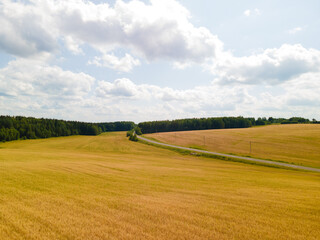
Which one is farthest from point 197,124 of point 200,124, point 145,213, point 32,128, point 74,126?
point 145,213

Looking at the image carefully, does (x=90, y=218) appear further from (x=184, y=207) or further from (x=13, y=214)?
(x=184, y=207)

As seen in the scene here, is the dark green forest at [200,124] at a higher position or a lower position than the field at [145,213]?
higher

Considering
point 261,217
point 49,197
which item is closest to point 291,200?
point 261,217

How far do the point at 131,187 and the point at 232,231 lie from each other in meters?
6.23

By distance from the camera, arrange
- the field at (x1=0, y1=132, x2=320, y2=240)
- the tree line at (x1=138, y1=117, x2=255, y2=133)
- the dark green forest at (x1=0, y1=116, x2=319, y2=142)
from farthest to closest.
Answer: the tree line at (x1=138, y1=117, x2=255, y2=133), the dark green forest at (x1=0, y1=116, x2=319, y2=142), the field at (x1=0, y1=132, x2=320, y2=240)

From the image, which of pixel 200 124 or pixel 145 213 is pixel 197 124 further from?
pixel 145 213

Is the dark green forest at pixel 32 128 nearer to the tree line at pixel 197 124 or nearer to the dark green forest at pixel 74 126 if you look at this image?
the dark green forest at pixel 74 126

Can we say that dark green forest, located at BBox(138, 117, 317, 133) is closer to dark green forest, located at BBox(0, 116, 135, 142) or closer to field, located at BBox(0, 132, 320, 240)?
dark green forest, located at BBox(0, 116, 135, 142)

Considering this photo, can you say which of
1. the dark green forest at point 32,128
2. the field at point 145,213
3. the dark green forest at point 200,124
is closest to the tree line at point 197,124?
the dark green forest at point 200,124

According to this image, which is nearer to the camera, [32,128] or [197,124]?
[32,128]

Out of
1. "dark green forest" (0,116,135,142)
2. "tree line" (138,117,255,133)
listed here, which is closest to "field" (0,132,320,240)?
"dark green forest" (0,116,135,142)

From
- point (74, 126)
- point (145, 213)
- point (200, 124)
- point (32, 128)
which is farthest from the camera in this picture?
point (200, 124)

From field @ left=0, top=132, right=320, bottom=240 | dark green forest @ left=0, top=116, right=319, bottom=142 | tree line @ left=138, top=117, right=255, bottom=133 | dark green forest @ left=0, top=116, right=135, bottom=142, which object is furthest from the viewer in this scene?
tree line @ left=138, top=117, right=255, bottom=133

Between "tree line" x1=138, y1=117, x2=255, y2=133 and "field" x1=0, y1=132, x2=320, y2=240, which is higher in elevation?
"tree line" x1=138, y1=117, x2=255, y2=133
